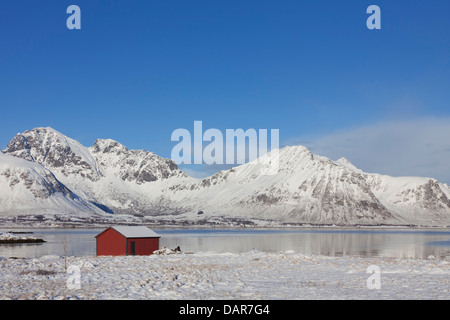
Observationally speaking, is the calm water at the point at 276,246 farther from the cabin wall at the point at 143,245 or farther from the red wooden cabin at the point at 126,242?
the cabin wall at the point at 143,245

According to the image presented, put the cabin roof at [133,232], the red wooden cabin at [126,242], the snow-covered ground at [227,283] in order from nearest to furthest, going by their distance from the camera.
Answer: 1. the snow-covered ground at [227,283]
2. the red wooden cabin at [126,242]
3. the cabin roof at [133,232]

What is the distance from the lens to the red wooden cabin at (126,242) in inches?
1982

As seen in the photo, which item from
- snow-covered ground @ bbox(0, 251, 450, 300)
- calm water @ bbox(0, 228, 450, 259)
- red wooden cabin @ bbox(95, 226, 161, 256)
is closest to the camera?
snow-covered ground @ bbox(0, 251, 450, 300)

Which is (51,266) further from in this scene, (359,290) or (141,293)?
(359,290)

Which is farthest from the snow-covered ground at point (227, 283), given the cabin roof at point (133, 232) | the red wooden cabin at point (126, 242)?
the cabin roof at point (133, 232)

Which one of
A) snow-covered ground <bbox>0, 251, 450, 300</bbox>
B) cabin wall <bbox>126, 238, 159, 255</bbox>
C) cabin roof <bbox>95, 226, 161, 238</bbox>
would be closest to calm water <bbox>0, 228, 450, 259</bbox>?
cabin roof <bbox>95, 226, 161, 238</bbox>

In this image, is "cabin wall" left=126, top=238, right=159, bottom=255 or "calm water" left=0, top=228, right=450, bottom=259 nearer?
"cabin wall" left=126, top=238, right=159, bottom=255

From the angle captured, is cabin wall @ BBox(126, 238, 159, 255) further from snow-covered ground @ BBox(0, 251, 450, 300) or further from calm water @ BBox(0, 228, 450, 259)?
snow-covered ground @ BBox(0, 251, 450, 300)

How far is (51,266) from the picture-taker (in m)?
34.2

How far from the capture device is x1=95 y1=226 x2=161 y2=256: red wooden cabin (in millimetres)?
50350

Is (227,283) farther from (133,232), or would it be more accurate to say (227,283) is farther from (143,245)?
(133,232)

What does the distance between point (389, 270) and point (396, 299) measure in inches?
556

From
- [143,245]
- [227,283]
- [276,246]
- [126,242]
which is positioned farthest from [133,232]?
[276,246]

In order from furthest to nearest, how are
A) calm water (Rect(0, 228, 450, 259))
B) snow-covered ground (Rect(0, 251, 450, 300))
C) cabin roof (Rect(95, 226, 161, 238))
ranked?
calm water (Rect(0, 228, 450, 259))
cabin roof (Rect(95, 226, 161, 238))
snow-covered ground (Rect(0, 251, 450, 300))
